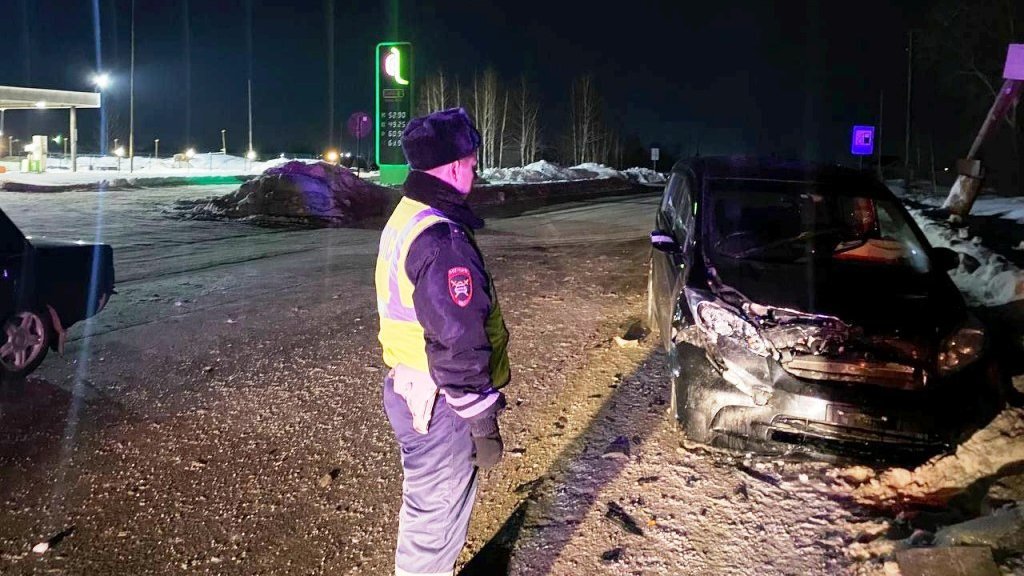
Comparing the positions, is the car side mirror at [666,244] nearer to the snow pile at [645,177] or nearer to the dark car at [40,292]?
the dark car at [40,292]

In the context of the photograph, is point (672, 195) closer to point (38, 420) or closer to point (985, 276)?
point (985, 276)

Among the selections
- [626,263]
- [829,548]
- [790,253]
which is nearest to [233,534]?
[829,548]

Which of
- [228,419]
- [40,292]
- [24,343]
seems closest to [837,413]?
[228,419]

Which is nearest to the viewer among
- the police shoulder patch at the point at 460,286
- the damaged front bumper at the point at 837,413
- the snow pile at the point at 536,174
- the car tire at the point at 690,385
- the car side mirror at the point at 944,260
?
the police shoulder patch at the point at 460,286

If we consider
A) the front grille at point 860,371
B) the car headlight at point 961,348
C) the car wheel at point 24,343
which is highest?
the car headlight at point 961,348

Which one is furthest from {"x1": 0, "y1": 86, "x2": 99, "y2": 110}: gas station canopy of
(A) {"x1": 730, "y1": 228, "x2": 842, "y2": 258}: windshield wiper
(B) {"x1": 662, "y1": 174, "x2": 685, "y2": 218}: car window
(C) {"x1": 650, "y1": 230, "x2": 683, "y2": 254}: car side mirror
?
(A) {"x1": 730, "y1": 228, "x2": 842, "y2": 258}: windshield wiper

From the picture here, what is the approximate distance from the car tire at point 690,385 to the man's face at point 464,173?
1.99m

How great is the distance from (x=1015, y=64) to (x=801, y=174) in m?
6.56

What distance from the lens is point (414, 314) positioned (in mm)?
2498

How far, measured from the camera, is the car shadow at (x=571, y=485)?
334cm

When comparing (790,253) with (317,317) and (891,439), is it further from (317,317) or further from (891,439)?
(317,317)

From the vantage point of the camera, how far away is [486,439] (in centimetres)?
252

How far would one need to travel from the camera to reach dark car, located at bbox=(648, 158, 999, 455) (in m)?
3.75

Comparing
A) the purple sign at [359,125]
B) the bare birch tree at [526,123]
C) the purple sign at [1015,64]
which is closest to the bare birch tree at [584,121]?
the bare birch tree at [526,123]
